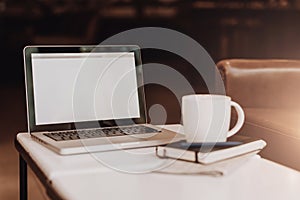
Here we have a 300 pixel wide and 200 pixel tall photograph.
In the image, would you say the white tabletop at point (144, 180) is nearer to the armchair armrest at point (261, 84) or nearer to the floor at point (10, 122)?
the armchair armrest at point (261, 84)

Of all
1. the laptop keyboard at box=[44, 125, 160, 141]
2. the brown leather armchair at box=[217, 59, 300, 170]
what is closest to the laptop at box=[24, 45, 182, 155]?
the laptop keyboard at box=[44, 125, 160, 141]

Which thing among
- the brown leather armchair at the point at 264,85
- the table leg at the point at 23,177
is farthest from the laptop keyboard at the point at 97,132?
the brown leather armchair at the point at 264,85

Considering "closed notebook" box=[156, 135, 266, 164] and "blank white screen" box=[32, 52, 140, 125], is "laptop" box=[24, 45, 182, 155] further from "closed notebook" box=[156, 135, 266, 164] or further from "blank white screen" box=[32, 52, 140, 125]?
"closed notebook" box=[156, 135, 266, 164]

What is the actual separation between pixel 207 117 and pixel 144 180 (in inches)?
8.2

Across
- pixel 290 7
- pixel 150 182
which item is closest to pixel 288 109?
pixel 290 7

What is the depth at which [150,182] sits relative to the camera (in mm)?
832

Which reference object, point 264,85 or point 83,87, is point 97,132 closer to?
point 83,87

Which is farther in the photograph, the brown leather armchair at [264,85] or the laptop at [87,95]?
the brown leather armchair at [264,85]

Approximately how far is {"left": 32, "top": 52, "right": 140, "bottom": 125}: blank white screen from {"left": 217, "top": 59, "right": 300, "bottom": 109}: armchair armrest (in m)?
0.90

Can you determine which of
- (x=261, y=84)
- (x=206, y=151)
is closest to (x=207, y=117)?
(x=206, y=151)

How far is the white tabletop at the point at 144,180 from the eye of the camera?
0.77m

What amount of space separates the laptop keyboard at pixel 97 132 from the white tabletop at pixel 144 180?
0.10 m

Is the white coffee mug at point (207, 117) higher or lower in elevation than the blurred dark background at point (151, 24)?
lower

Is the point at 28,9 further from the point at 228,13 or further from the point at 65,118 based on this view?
the point at 65,118
